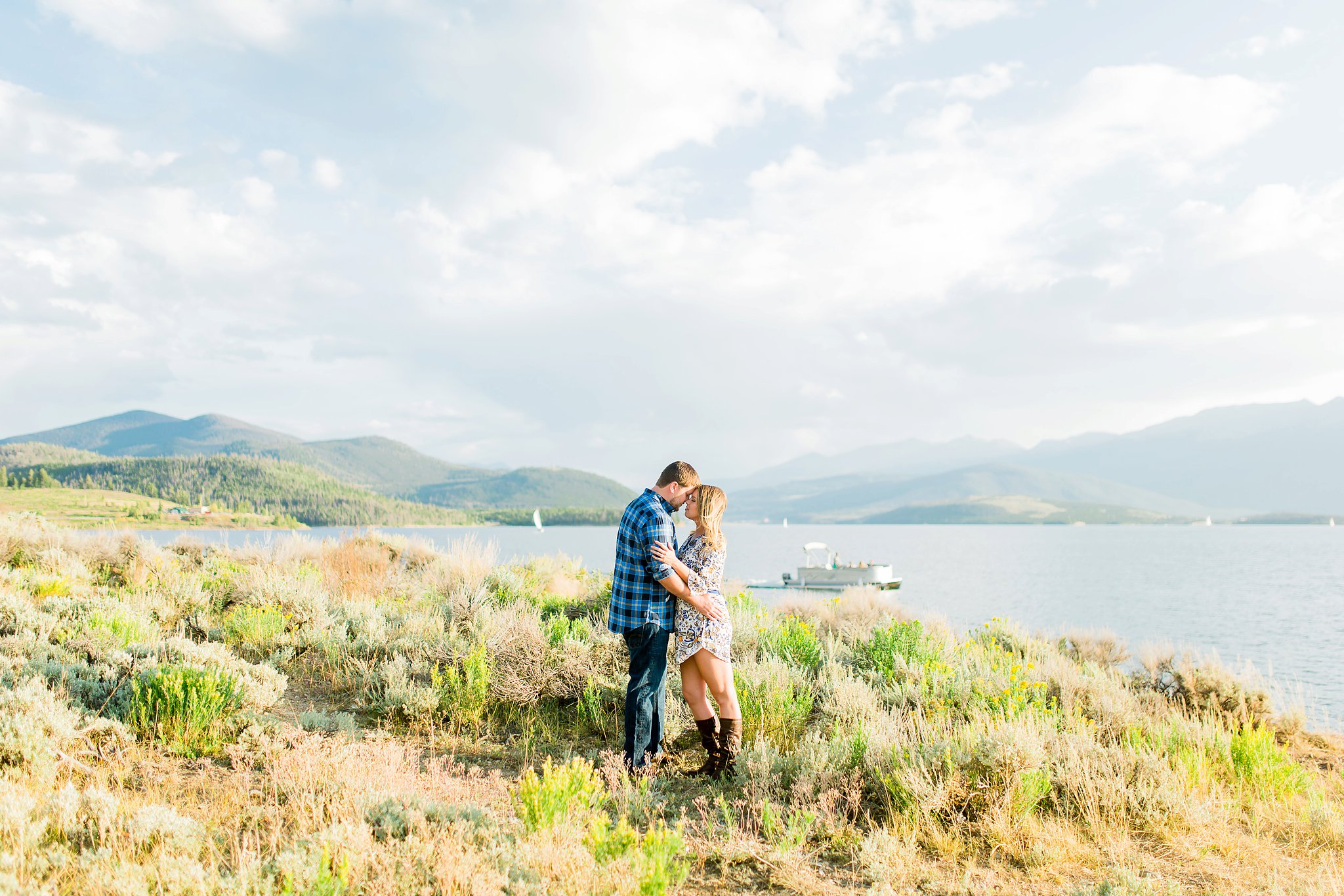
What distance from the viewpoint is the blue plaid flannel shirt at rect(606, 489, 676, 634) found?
16.1ft

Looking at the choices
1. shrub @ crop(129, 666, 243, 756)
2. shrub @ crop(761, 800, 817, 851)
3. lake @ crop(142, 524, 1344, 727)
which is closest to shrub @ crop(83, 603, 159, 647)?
shrub @ crop(129, 666, 243, 756)

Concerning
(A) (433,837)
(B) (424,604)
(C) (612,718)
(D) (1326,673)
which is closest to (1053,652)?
(C) (612,718)

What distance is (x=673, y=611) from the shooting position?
5.12 m

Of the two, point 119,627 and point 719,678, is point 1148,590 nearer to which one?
point 719,678

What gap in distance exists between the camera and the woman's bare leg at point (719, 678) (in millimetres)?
5105

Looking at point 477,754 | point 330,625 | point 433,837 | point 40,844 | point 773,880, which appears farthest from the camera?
point 330,625

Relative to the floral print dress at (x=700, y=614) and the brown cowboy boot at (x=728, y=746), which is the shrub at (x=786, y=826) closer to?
the brown cowboy boot at (x=728, y=746)

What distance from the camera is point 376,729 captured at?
603 centimetres

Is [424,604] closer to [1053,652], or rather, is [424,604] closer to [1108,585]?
[1053,652]

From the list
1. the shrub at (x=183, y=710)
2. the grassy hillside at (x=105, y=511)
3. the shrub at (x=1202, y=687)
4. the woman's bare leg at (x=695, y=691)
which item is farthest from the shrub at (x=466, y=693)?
the grassy hillside at (x=105, y=511)

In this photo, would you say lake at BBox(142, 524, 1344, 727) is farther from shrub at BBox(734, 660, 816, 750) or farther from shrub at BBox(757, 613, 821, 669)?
shrub at BBox(734, 660, 816, 750)

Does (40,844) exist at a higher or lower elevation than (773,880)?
higher

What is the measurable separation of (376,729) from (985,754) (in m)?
4.77

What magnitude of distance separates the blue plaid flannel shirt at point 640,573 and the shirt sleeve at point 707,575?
23 cm
